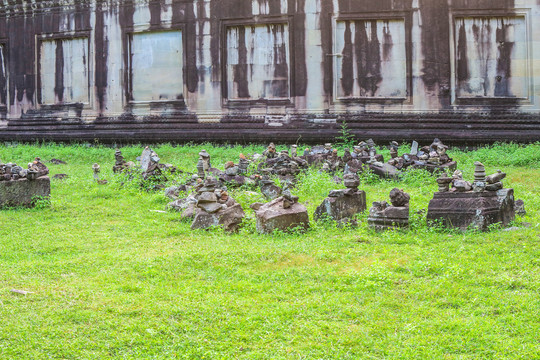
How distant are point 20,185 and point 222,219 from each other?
3389 mm

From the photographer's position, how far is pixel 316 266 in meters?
5.99

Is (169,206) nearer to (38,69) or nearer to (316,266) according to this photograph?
(316,266)

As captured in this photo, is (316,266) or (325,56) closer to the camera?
(316,266)

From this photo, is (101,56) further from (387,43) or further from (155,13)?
(387,43)

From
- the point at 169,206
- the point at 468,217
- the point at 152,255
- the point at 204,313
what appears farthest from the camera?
the point at 169,206

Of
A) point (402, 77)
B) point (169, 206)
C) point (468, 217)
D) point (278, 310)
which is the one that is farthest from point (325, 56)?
point (278, 310)

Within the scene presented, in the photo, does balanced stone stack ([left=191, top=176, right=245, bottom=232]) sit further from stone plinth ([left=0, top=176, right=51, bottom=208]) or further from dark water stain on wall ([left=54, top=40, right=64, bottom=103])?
dark water stain on wall ([left=54, top=40, right=64, bottom=103])

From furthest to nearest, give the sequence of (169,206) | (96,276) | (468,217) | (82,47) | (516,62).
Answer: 1. (82,47)
2. (516,62)
3. (169,206)
4. (468,217)
5. (96,276)

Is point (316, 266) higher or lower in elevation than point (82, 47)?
lower

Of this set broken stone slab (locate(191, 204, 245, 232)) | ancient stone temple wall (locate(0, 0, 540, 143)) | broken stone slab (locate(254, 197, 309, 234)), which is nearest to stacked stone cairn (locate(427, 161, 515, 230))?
broken stone slab (locate(254, 197, 309, 234))

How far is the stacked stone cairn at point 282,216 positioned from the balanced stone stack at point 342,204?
0.38 m

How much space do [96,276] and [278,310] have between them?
1872 mm

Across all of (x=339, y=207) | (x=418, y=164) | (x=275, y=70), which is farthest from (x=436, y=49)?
(x=339, y=207)

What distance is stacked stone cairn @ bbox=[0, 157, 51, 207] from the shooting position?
30.1 feet
